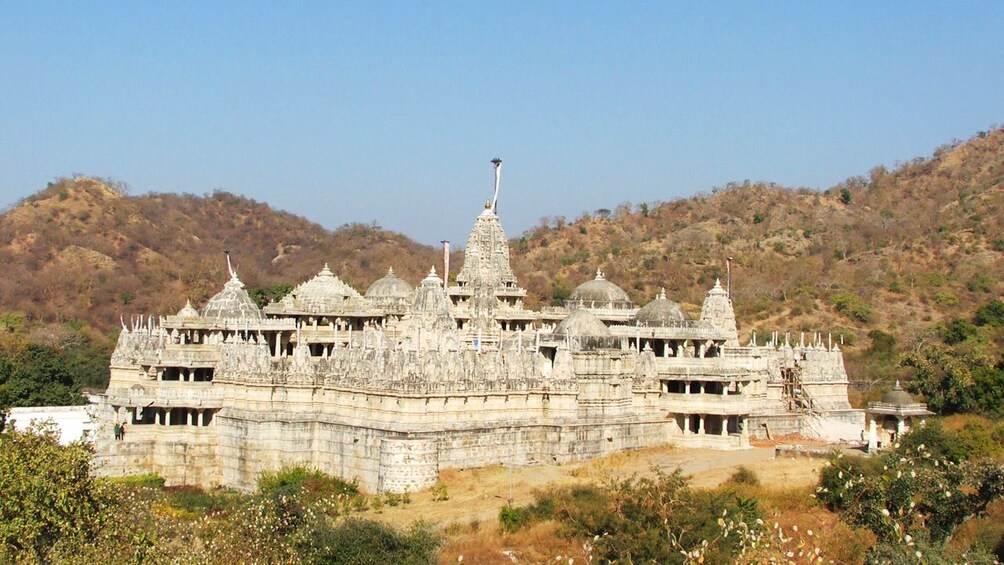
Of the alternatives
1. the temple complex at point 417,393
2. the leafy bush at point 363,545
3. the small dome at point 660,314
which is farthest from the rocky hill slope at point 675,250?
the leafy bush at point 363,545

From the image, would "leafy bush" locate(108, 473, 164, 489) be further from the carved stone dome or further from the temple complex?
the carved stone dome

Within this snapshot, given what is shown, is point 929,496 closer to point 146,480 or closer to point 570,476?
point 570,476

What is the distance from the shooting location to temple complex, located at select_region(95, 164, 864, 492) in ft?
146

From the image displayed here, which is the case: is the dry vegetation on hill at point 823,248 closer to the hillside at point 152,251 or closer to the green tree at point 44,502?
the hillside at point 152,251

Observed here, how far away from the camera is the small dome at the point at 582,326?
4959 centimetres

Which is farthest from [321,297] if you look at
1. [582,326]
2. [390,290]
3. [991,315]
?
[991,315]

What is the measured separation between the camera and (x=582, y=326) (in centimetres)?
4978

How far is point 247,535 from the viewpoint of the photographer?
32.0 meters

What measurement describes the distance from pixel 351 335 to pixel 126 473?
11769 millimetres

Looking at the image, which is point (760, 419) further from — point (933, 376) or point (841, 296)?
point (841, 296)

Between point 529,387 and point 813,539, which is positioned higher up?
point 529,387

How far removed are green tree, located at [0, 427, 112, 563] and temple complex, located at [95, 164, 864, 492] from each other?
1324cm

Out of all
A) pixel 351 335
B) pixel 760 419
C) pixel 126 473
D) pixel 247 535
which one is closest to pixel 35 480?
pixel 247 535

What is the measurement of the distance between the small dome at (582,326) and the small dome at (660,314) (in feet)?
15.9
